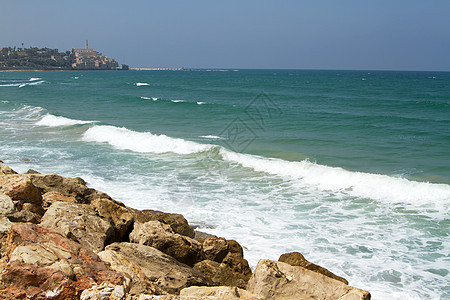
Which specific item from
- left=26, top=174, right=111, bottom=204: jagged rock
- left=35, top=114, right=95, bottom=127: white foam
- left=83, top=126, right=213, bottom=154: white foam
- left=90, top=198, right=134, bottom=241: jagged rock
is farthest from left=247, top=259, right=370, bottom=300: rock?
left=35, top=114, right=95, bottom=127: white foam

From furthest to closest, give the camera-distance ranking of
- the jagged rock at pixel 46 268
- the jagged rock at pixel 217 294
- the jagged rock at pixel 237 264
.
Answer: the jagged rock at pixel 237 264 < the jagged rock at pixel 217 294 < the jagged rock at pixel 46 268

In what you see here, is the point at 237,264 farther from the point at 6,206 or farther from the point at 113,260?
the point at 6,206

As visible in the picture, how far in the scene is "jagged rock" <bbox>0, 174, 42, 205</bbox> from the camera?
7.42 m

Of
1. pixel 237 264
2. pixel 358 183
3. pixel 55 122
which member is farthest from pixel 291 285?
pixel 55 122

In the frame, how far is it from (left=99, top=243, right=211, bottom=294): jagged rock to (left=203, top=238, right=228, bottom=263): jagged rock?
4.00ft

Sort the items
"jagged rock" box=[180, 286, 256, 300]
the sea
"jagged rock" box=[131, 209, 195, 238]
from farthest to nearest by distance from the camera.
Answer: the sea
"jagged rock" box=[131, 209, 195, 238]
"jagged rock" box=[180, 286, 256, 300]

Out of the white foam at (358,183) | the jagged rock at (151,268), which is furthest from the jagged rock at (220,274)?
the white foam at (358,183)

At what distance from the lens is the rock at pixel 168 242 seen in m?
7.34

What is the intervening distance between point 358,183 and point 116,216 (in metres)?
9.24

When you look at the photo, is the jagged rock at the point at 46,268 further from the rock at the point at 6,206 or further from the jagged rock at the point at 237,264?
the jagged rock at the point at 237,264

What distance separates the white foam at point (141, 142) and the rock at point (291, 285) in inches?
563

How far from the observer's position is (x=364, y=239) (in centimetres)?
1016

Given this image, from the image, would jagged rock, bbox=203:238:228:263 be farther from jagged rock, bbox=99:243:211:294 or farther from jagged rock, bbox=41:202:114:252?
jagged rock, bbox=41:202:114:252

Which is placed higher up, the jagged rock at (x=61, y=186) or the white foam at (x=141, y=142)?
the jagged rock at (x=61, y=186)
